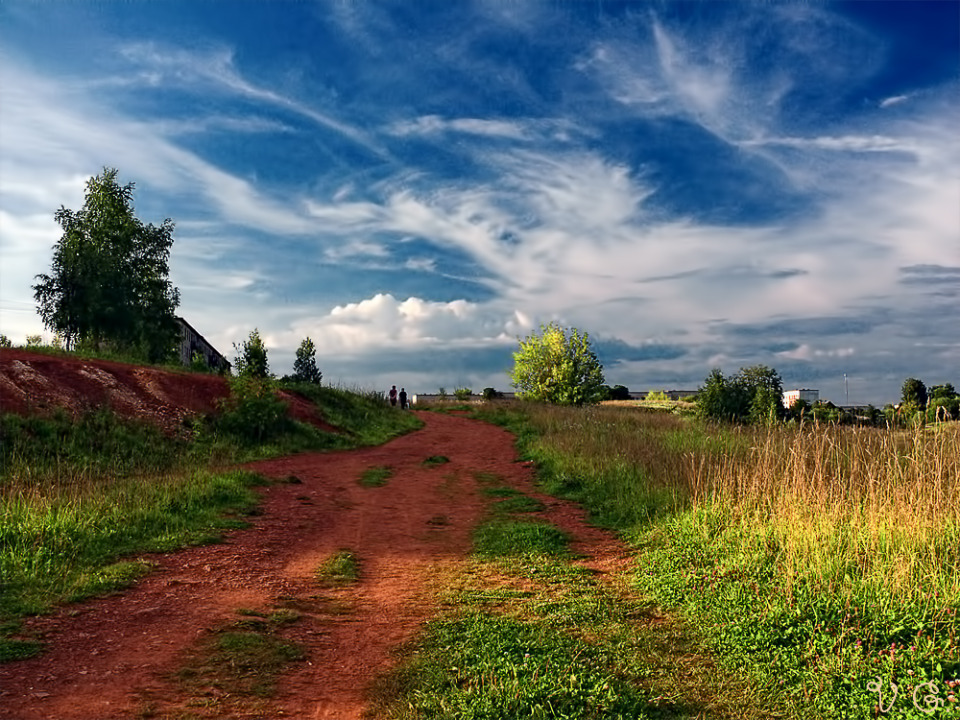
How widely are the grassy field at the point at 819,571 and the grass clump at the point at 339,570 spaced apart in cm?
338

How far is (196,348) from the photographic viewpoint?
5612cm

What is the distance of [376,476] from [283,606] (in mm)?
8959

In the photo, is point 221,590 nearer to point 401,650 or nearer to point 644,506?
point 401,650

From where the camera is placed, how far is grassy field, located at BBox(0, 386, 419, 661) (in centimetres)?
738

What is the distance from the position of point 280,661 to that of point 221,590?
2.18 meters

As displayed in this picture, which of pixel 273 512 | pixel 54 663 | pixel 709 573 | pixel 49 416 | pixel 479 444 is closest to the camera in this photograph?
pixel 54 663

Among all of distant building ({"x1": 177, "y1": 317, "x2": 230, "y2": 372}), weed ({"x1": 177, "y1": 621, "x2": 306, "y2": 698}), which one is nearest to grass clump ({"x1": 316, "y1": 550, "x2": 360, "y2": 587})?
weed ({"x1": 177, "y1": 621, "x2": 306, "y2": 698})

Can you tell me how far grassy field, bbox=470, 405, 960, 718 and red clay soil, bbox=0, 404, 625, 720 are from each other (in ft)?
3.87

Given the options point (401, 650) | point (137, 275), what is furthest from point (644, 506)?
point (137, 275)

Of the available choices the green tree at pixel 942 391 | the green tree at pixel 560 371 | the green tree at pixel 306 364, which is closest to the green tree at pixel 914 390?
the green tree at pixel 942 391

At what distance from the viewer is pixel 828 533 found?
272 inches

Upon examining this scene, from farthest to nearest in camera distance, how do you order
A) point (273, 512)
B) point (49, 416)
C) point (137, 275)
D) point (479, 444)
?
1. point (137, 275)
2. point (479, 444)
3. point (49, 416)
4. point (273, 512)

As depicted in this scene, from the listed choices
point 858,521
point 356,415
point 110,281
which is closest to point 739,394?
point 356,415

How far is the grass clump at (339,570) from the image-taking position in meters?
7.76
